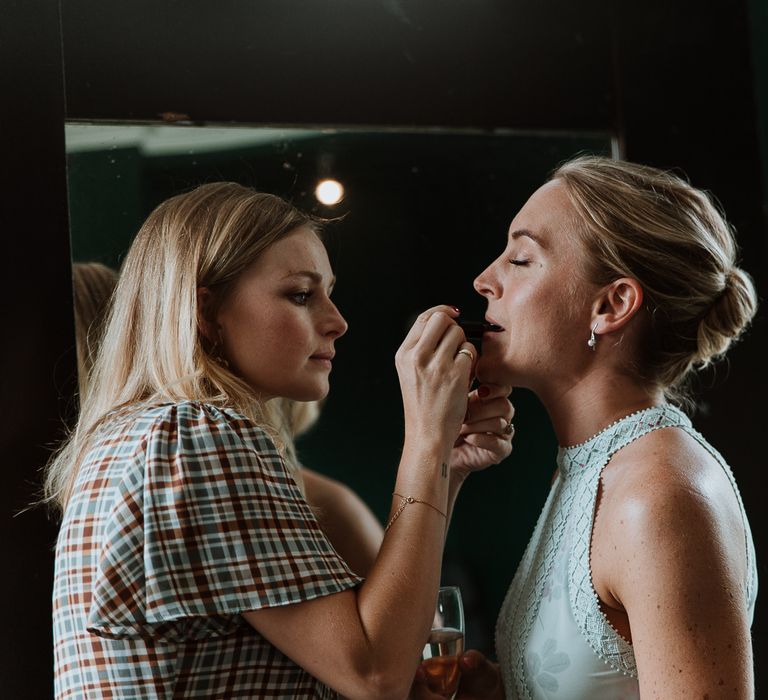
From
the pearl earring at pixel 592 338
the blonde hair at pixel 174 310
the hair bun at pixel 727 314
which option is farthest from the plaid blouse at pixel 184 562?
the hair bun at pixel 727 314

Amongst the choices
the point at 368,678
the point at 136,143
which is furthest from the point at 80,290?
the point at 368,678

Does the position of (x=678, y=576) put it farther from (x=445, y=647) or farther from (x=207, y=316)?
(x=207, y=316)

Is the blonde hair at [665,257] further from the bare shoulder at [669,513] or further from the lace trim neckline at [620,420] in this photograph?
the bare shoulder at [669,513]

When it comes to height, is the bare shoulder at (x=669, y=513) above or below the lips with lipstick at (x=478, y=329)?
below

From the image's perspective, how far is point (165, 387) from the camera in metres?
1.24

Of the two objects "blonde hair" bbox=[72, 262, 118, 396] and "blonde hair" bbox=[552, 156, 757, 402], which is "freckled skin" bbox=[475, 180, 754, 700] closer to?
"blonde hair" bbox=[552, 156, 757, 402]

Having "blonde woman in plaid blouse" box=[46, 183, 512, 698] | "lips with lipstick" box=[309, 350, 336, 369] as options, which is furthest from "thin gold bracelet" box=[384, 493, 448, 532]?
"lips with lipstick" box=[309, 350, 336, 369]

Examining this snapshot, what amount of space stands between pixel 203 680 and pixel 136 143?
834 mm

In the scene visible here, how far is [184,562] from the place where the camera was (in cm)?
107

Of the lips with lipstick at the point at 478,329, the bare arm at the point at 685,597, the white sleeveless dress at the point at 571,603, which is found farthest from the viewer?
the lips with lipstick at the point at 478,329

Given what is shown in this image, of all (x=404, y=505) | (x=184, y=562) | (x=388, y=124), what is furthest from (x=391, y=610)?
(x=388, y=124)

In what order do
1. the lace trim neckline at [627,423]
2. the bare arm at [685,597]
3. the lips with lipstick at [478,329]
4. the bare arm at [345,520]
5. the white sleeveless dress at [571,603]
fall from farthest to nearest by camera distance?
the bare arm at [345,520], the lips with lipstick at [478,329], the lace trim neckline at [627,423], the white sleeveless dress at [571,603], the bare arm at [685,597]

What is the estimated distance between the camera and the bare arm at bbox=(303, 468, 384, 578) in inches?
61.2

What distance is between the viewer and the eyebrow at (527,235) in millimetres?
1374
